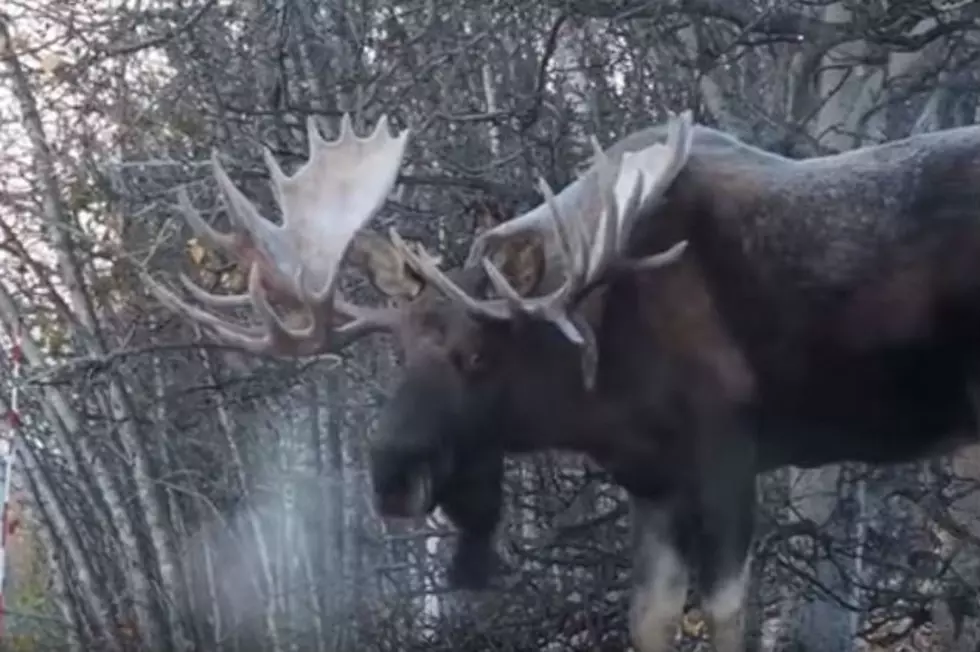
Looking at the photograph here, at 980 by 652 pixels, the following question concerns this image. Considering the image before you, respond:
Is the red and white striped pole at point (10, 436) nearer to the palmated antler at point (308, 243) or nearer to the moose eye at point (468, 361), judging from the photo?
the palmated antler at point (308, 243)

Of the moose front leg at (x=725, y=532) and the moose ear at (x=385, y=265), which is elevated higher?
the moose ear at (x=385, y=265)

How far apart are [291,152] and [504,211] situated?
81 centimetres

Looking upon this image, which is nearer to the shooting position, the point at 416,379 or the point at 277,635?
the point at 416,379

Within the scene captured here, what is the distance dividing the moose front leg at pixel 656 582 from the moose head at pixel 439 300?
0.43m

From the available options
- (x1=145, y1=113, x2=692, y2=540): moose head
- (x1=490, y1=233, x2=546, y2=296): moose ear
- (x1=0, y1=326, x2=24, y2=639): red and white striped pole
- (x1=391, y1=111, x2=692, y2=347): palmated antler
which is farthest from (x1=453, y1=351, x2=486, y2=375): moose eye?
(x1=0, y1=326, x2=24, y2=639): red and white striped pole

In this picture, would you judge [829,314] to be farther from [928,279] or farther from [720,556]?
[720,556]

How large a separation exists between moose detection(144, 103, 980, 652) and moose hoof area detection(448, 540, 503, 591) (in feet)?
0.32

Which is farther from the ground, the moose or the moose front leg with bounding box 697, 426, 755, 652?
the moose

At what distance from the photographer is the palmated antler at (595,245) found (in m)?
Result: 4.67

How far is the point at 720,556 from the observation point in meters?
4.86

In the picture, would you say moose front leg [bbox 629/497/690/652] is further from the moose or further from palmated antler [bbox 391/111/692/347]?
palmated antler [bbox 391/111/692/347]

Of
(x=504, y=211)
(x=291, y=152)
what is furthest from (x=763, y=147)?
(x=291, y=152)

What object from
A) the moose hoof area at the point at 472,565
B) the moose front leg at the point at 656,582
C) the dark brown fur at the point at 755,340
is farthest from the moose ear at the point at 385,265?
the moose front leg at the point at 656,582

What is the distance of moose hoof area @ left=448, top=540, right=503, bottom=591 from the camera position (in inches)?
203
